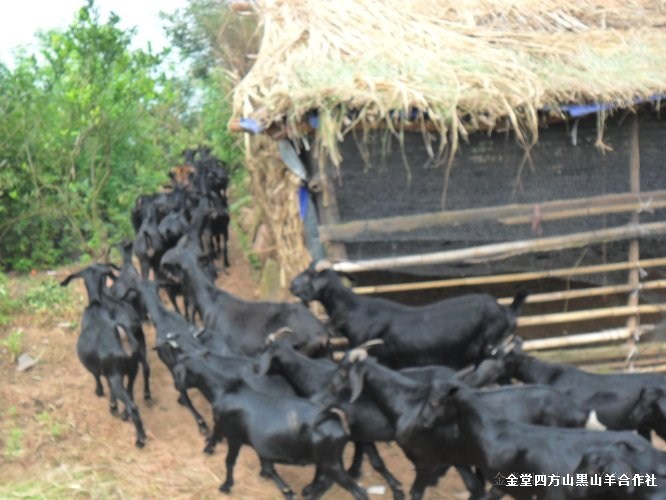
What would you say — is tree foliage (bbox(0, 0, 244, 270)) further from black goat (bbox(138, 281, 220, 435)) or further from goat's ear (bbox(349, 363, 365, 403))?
goat's ear (bbox(349, 363, 365, 403))

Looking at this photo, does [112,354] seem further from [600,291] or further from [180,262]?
[600,291]

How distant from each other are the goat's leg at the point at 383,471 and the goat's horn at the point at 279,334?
38.4 inches

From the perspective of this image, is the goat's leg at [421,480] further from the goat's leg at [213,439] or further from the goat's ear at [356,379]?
the goat's leg at [213,439]

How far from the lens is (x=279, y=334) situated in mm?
6332

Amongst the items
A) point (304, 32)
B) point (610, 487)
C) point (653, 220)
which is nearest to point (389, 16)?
point (304, 32)

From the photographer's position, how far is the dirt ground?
6105 mm

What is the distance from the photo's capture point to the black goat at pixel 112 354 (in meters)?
6.73

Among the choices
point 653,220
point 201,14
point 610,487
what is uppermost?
point 201,14

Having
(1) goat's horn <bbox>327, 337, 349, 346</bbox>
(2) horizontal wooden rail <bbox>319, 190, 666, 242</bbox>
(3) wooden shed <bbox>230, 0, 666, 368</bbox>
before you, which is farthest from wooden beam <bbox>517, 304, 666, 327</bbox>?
(1) goat's horn <bbox>327, 337, 349, 346</bbox>

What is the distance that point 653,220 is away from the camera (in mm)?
7734

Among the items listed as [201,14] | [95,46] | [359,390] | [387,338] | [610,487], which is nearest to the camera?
[610,487]

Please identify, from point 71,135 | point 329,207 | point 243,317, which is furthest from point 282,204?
point 71,135

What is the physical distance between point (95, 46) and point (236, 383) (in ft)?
18.9

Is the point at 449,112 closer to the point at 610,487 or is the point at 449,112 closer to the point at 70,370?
the point at 610,487
